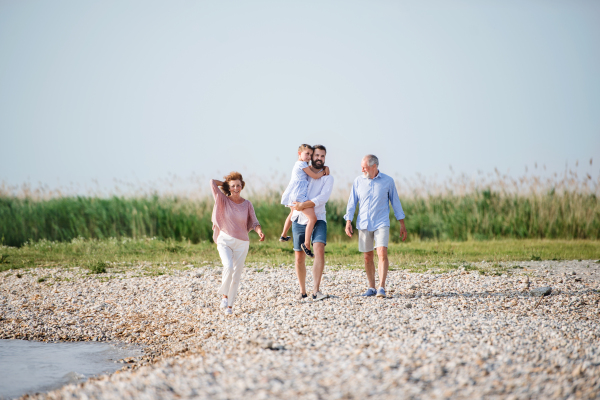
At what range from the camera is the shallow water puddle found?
578 centimetres

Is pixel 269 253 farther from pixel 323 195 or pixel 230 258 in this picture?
pixel 323 195

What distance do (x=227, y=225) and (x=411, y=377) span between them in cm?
369

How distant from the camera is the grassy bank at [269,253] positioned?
12953 mm

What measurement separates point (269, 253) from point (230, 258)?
23.8ft

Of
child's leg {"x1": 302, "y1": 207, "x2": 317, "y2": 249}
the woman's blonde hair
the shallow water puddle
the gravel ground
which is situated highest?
the woman's blonde hair

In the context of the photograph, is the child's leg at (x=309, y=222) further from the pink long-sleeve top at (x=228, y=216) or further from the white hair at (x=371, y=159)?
the white hair at (x=371, y=159)

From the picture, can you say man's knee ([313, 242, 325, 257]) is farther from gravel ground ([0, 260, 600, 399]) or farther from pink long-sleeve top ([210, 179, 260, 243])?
pink long-sleeve top ([210, 179, 260, 243])

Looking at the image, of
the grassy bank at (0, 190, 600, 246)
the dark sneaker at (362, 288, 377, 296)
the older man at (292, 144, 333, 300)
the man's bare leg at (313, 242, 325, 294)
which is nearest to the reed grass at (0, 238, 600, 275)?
the grassy bank at (0, 190, 600, 246)

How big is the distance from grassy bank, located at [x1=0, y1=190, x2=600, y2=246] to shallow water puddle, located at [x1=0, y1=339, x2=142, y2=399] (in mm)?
10508

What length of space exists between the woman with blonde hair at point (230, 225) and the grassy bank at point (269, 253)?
16.7 ft

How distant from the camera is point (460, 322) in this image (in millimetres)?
6457

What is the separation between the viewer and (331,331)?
235 inches

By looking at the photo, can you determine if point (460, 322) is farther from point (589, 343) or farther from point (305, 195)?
point (305, 195)

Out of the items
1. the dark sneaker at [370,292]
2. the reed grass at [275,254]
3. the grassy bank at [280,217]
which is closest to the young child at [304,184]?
the dark sneaker at [370,292]
